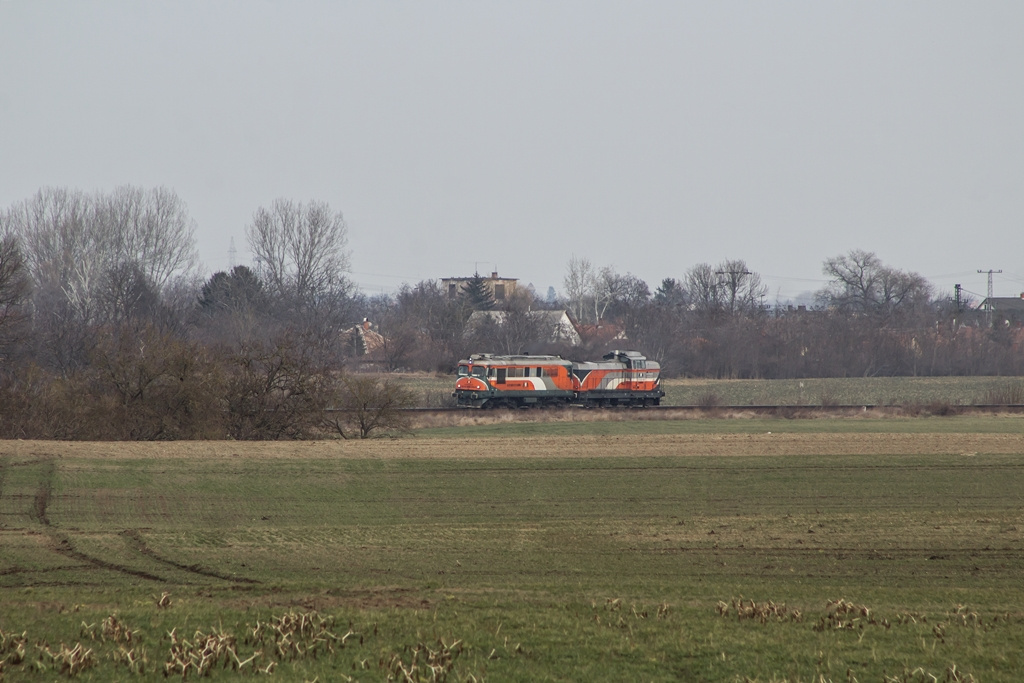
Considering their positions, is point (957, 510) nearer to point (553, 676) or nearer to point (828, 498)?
point (828, 498)

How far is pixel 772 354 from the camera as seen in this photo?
83.8m

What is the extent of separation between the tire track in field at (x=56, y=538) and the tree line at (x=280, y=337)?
1097 cm

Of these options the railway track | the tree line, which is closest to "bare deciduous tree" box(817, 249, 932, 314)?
the tree line

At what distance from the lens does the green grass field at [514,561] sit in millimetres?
10266

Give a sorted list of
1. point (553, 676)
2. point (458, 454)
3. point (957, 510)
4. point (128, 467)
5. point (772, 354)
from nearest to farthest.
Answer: point (553, 676) → point (957, 510) → point (128, 467) → point (458, 454) → point (772, 354)

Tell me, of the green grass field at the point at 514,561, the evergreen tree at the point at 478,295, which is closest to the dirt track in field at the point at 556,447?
the green grass field at the point at 514,561

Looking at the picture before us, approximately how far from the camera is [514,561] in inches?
667

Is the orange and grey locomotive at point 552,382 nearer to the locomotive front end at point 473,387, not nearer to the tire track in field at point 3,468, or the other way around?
the locomotive front end at point 473,387

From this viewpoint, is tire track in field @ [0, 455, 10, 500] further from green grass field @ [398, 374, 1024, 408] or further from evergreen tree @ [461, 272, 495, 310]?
evergreen tree @ [461, 272, 495, 310]

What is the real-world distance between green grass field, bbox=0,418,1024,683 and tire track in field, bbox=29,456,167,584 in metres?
0.09

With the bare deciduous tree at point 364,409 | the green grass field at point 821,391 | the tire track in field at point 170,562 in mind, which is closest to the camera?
the tire track in field at point 170,562

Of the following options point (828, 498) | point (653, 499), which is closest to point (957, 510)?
point (828, 498)

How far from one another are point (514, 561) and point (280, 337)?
28191mm

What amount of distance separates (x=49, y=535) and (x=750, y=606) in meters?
14.1
